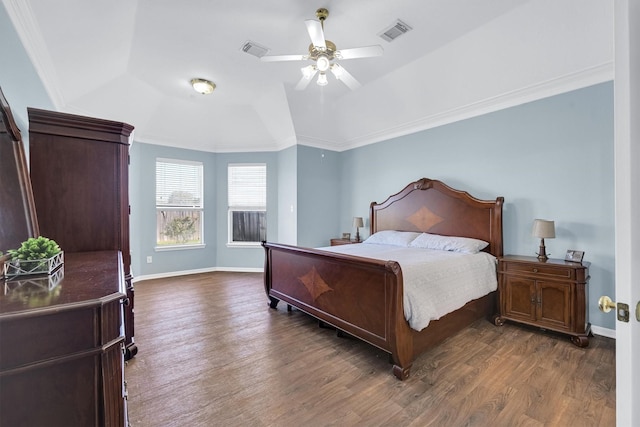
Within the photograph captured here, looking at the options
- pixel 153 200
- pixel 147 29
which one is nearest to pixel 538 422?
pixel 147 29

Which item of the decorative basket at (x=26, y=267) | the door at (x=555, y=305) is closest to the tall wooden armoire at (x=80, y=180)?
the decorative basket at (x=26, y=267)

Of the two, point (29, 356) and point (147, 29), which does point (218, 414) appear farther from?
point (147, 29)

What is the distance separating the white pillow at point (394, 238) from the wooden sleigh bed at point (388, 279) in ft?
0.69

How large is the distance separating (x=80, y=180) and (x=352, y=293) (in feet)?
7.46

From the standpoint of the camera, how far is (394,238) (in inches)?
158

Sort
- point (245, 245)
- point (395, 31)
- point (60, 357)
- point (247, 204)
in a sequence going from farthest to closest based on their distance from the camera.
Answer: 1. point (247, 204)
2. point (245, 245)
3. point (395, 31)
4. point (60, 357)

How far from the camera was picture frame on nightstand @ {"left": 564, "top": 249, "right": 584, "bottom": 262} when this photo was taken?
2.66 meters

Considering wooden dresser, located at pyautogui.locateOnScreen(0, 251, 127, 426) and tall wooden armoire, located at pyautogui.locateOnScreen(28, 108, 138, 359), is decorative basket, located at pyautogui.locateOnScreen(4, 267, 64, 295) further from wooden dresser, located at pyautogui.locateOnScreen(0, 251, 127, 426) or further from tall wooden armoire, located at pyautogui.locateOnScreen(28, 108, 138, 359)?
tall wooden armoire, located at pyautogui.locateOnScreen(28, 108, 138, 359)

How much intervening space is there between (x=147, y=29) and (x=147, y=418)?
3426mm

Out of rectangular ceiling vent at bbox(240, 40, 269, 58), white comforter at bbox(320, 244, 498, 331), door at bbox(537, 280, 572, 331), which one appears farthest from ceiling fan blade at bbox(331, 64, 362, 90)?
door at bbox(537, 280, 572, 331)

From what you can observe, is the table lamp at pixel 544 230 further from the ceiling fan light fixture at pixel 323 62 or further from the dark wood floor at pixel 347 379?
the ceiling fan light fixture at pixel 323 62

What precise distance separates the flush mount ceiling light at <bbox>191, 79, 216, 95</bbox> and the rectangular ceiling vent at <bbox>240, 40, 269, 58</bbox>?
0.99 meters

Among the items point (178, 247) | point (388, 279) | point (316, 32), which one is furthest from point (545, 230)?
point (178, 247)

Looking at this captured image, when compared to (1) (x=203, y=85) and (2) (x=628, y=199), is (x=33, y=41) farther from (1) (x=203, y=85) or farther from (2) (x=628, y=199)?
(2) (x=628, y=199)
